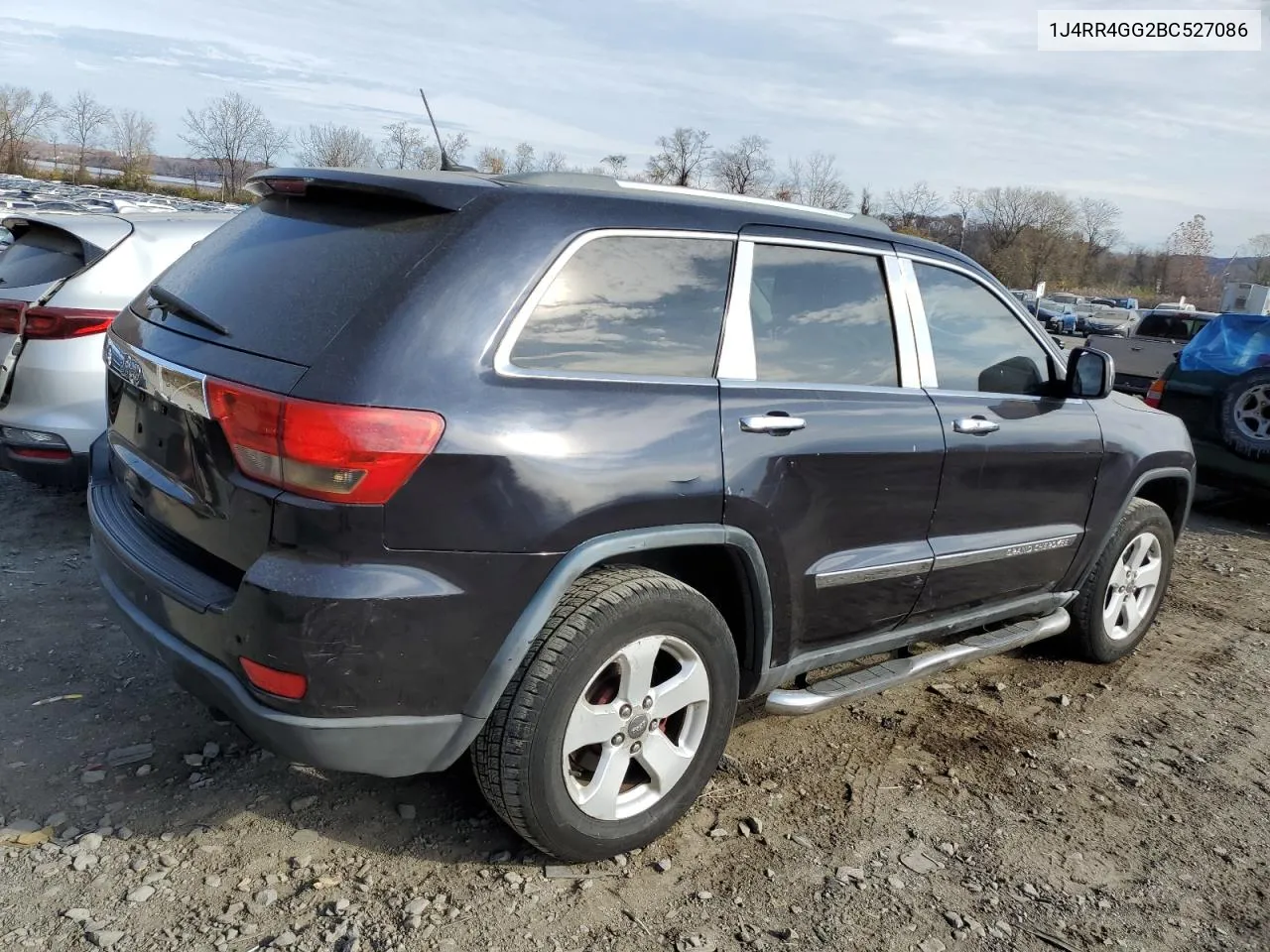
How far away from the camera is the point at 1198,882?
2.94 metres

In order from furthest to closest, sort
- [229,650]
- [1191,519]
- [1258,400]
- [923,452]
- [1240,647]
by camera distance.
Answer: [1191,519] → [1258,400] → [1240,647] → [923,452] → [229,650]

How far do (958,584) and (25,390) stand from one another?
427 cm

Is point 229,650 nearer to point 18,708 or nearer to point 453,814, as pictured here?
point 453,814

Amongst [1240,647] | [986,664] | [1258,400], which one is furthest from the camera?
[1258,400]

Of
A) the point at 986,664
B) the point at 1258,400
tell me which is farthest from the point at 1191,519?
the point at 986,664

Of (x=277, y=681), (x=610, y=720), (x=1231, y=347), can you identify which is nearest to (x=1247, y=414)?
(x=1231, y=347)

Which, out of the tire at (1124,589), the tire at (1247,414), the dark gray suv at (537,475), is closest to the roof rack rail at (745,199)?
the dark gray suv at (537,475)

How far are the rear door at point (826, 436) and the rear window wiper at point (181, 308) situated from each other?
137cm

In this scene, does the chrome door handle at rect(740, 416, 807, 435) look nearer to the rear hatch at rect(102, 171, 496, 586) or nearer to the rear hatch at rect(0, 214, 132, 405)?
the rear hatch at rect(102, 171, 496, 586)

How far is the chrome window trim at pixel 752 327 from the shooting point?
291 centimetres

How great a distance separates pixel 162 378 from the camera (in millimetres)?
2635

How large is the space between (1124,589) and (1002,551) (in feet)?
3.91

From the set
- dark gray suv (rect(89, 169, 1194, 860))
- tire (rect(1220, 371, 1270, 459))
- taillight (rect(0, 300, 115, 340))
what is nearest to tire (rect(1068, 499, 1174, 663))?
dark gray suv (rect(89, 169, 1194, 860))

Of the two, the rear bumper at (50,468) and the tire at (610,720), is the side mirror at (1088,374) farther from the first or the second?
the rear bumper at (50,468)
